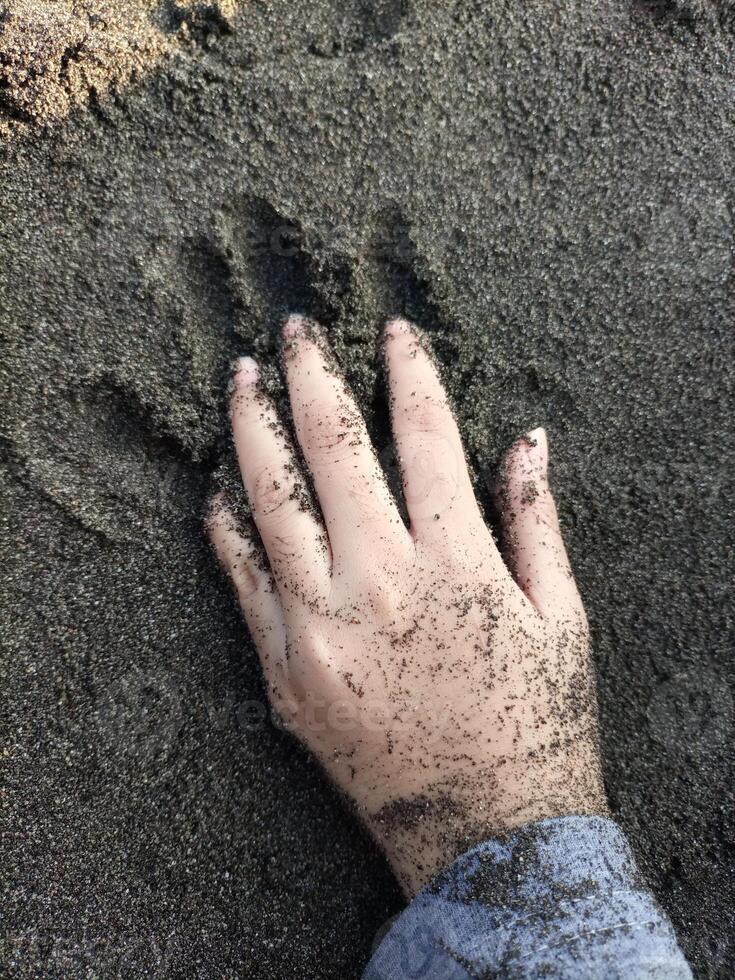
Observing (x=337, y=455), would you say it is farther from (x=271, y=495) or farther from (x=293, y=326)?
(x=293, y=326)

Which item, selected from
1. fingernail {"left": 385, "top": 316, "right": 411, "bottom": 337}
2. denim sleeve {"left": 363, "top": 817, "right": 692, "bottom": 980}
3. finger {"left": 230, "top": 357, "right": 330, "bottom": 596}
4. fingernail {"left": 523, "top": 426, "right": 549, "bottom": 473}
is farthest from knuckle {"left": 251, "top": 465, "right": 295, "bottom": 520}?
denim sleeve {"left": 363, "top": 817, "right": 692, "bottom": 980}

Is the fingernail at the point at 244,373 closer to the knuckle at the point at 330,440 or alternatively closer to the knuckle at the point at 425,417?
the knuckle at the point at 330,440

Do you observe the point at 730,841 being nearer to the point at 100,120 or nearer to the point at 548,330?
the point at 548,330

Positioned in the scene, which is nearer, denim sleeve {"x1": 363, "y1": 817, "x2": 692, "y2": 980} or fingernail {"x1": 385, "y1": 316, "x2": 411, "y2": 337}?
denim sleeve {"x1": 363, "y1": 817, "x2": 692, "y2": 980}

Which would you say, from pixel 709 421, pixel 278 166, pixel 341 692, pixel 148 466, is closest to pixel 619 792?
pixel 341 692

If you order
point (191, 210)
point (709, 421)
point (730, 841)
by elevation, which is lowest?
point (730, 841)

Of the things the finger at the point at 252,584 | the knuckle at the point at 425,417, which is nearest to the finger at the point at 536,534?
the knuckle at the point at 425,417

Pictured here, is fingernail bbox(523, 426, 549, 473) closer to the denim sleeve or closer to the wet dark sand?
the wet dark sand
